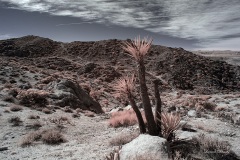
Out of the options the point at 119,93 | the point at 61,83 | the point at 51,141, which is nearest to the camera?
the point at 119,93

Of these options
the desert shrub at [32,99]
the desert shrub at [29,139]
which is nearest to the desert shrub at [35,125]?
the desert shrub at [29,139]

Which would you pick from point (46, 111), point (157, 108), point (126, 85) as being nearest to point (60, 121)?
point (46, 111)

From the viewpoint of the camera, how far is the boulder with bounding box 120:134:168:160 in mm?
7406

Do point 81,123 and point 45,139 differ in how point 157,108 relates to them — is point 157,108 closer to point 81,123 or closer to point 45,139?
point 45,139

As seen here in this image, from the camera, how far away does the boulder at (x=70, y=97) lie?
2141 cm

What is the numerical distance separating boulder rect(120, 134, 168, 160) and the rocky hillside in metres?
43.7

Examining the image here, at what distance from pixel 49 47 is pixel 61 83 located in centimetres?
6388

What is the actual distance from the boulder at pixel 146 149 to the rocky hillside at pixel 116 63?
1722 inches

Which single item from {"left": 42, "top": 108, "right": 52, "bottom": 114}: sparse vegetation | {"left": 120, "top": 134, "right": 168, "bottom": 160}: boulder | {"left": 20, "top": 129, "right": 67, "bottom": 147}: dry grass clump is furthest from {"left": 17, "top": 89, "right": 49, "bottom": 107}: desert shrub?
{"left": 120, "top": 134, "right": 168, "bottom": 160}: boulder

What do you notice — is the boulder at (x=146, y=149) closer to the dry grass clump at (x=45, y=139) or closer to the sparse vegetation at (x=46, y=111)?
the dry grass clump at (x=45, y=139)

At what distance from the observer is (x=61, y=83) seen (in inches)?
947

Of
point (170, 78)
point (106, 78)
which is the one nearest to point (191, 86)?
point (170, 78)

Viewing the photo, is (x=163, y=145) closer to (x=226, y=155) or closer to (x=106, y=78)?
(x=226, y=155)

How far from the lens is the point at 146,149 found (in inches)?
306
